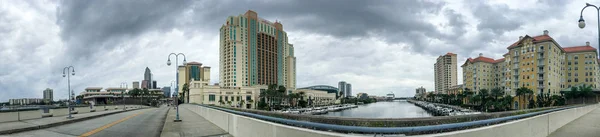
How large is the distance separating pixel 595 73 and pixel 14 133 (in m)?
133

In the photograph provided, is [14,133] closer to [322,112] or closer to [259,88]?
[322,112]

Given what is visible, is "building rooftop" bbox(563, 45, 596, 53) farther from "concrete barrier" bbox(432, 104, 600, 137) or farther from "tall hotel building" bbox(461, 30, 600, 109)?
"concrete barrier" bbox(432, 104, 600, 137)

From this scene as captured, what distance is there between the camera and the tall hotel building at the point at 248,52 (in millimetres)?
147625

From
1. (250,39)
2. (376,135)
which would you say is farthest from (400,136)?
(250,39)

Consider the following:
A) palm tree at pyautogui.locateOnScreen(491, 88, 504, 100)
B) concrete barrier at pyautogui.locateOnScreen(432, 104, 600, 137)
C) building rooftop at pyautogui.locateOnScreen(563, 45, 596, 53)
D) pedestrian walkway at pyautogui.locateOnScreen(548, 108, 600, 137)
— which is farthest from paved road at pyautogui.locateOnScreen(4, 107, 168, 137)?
building rooftop at pyautogui.locateOnScreen(563, 45, 596, 53)

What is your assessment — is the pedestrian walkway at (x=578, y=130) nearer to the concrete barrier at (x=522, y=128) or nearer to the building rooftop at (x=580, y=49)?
the concrete barrier at (x=522, y=128)

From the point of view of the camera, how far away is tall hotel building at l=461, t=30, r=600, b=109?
8375 cm

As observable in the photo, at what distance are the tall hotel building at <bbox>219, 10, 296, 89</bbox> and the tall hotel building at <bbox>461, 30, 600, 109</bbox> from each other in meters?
103

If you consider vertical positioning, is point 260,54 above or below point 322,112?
above

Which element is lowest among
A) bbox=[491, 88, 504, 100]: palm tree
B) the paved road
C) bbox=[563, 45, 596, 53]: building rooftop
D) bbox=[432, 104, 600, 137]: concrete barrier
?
bbox=[491, 88, 504, 100]: palm tree

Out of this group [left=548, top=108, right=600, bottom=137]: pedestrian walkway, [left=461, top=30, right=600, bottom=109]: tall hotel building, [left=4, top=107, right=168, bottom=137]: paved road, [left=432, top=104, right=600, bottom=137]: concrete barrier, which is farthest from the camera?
[left=461, top=30, right=600, bottom=109]: tall hotel building

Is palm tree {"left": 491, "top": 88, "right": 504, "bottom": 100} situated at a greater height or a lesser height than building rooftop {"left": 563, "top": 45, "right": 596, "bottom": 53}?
lesser

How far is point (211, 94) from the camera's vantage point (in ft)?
373

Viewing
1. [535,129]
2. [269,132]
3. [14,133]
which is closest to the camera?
[269,132]
